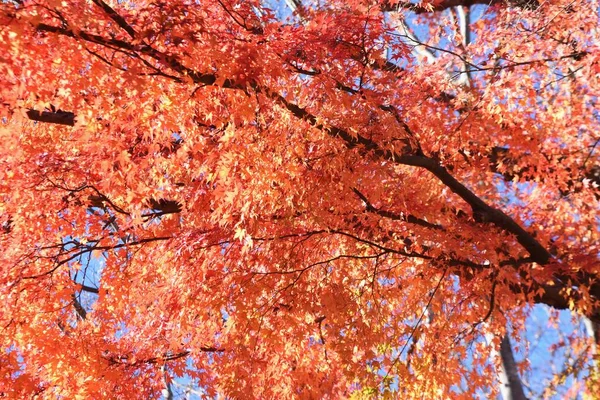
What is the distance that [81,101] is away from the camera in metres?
5.33

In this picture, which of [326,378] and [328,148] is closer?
[328,148]

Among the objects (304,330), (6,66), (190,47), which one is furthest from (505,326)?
(6,66)

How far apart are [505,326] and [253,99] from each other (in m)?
6.40

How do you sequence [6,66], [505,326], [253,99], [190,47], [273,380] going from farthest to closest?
[505,326]
[273,380]
[253,99]
[190,47]
[6,66]

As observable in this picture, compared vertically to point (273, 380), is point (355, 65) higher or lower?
higher

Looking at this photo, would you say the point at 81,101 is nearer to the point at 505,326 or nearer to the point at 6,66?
the point at 6,66

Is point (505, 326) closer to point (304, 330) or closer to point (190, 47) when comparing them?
point (304, 330)

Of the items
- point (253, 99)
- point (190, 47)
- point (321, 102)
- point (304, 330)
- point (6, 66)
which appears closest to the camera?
point (6, 66)

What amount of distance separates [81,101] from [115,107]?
1.09ft

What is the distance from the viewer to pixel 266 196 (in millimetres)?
5281

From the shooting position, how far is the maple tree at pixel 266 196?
4.60m

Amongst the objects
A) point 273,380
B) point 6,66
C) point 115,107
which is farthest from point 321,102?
point 273,380

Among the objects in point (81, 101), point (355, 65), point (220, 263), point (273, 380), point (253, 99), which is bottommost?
point (273, 380)

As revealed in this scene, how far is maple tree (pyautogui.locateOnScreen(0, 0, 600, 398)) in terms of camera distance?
4602 millimetres
